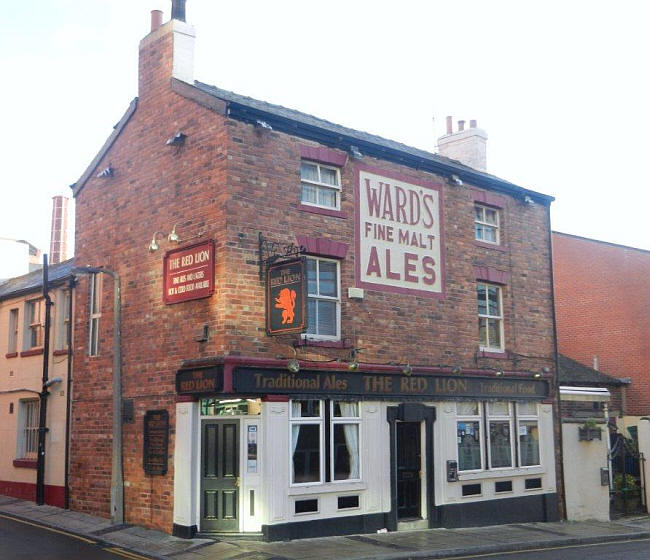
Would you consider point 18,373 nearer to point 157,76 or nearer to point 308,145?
point 157,76

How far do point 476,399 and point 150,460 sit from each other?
799 cm

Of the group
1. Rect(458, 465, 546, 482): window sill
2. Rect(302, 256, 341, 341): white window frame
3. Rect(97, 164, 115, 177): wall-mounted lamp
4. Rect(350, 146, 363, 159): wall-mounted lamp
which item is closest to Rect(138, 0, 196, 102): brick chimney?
Rect(97, 164, 115, 177): wall-mounted lamp

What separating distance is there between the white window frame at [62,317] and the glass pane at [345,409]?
319 inches

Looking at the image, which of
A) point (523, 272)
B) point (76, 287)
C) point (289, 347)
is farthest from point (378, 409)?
point (76, 287)

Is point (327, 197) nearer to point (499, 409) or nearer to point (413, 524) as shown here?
point (499, 409)

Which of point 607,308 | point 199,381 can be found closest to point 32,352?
point 199,381

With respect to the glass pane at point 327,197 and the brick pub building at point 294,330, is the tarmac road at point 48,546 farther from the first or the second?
the glass pane at point 327,197

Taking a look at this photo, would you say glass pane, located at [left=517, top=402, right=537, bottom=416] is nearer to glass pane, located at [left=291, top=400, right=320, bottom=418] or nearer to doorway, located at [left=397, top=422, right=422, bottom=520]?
doorway, located at [left=397, top=422, right=422, bottom=520]

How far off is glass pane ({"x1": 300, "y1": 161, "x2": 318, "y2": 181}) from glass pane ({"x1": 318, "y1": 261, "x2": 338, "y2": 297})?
1.88 metres

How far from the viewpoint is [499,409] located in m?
20.1

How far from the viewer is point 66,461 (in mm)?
19219

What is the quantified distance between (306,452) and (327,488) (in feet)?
2.81

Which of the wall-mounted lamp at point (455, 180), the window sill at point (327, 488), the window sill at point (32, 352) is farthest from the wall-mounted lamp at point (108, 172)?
the window sill at point (327, 488)

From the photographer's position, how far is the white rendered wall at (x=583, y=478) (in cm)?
2112
